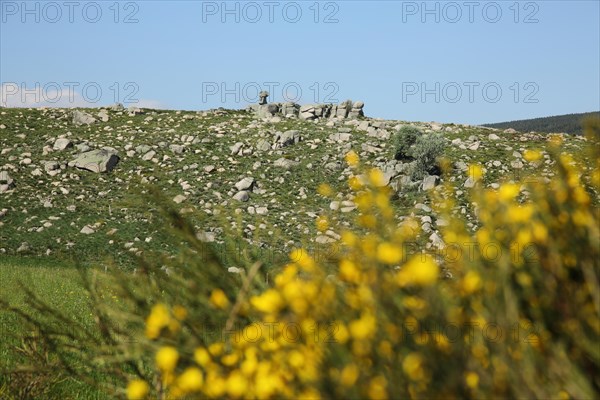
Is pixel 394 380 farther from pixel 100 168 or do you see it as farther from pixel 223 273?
pixel 100 168

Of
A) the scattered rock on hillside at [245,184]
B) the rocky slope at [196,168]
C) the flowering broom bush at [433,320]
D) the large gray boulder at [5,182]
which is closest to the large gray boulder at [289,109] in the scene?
the rocky slope at [196,168]

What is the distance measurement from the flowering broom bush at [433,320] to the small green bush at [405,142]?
22073 millimetres

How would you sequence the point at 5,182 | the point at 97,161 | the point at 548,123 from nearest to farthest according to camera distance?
1. the point at 5,182
2. the point at 97,161
3. the point at 548,123

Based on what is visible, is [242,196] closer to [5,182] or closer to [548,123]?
[5,182]

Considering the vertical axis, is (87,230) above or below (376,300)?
below

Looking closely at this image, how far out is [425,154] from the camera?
2306 cm

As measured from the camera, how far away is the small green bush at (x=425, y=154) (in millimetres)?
22781

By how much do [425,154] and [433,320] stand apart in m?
21.7

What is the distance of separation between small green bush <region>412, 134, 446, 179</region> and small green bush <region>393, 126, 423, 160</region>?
1.66ft

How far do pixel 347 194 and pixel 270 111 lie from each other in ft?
45.1

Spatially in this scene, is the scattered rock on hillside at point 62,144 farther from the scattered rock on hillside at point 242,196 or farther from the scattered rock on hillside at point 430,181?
A: the scattered rock on hillside at point 430,181

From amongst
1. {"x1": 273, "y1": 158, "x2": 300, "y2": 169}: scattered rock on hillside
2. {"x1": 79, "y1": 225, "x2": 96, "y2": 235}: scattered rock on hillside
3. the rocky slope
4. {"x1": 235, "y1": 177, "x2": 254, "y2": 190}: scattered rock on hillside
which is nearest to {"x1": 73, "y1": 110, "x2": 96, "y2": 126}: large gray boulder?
the rocky slope

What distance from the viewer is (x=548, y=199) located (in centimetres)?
225

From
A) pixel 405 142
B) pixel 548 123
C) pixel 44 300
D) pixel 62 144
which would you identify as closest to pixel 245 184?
pixel 405 142
